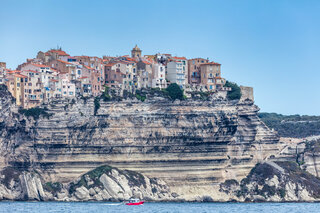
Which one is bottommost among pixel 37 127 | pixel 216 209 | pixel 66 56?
pixel 216 209

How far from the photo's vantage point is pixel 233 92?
11850 centimetres

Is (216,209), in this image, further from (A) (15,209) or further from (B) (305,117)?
(B) (305,117)

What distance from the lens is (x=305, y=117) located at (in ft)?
504

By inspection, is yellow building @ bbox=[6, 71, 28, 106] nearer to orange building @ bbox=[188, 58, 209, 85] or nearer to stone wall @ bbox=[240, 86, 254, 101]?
orange building @ bbox=[188, 58, 209, 85]

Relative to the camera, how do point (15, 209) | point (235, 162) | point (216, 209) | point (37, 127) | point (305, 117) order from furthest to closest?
point (305, 117)
point (235, 162)
point (37, 127)
point (216, 209)
point (15, 209)

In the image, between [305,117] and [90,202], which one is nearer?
[90,202]

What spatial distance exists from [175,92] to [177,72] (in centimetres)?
636

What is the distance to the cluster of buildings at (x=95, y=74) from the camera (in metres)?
110

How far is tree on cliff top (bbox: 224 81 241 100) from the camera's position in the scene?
11788 cm

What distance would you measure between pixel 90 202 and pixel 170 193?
9519mm

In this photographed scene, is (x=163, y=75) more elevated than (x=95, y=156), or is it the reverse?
(x=163, y=75)

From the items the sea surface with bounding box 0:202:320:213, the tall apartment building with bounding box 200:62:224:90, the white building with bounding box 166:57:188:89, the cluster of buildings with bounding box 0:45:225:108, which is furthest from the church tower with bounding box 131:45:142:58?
the sea surface with bounding box 0:202:320:213

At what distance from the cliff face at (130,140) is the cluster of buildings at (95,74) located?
2.21 meters

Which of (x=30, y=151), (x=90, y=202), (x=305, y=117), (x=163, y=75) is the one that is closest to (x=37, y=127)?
(x=30, y=151)
